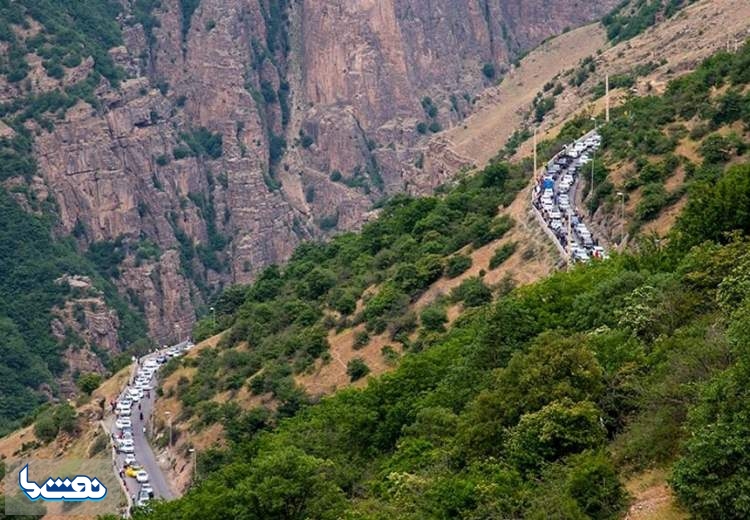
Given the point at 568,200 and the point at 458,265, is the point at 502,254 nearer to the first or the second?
the point at 458,265

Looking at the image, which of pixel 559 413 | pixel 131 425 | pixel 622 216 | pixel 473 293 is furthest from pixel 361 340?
pixel 559 413

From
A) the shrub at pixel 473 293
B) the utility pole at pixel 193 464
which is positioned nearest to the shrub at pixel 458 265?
the shrub at pixel 473 293

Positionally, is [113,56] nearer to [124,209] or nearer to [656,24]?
[124,209]

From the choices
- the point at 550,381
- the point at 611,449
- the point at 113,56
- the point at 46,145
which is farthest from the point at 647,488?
the point at 113,56

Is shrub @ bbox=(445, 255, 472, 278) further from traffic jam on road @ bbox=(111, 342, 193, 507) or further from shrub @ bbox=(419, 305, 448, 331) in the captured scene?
traffic jam on road @ bbox=(111, 342, 193, 507)

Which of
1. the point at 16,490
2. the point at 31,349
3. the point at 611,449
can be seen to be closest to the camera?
the point at 611,449

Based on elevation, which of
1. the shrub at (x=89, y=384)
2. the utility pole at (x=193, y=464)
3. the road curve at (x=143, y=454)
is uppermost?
the utility pole at (x=193, y=464)

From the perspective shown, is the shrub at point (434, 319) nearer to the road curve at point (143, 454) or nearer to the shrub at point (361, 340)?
the shrub at point (361, 340)
